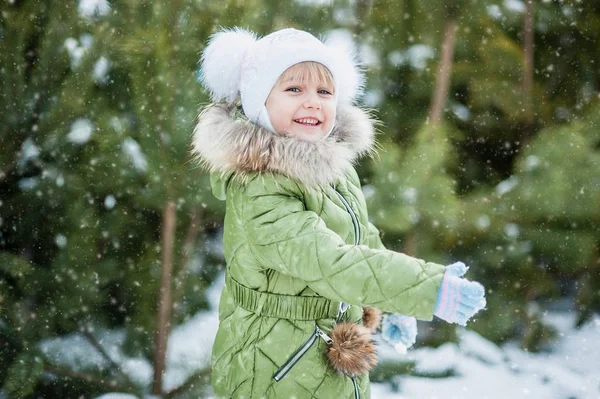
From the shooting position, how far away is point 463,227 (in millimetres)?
2662

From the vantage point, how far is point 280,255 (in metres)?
1.40

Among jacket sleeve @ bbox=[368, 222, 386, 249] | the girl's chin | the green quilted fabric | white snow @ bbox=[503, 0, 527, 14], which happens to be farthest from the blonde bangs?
white snow @ bbox=[503, 0, 527, 14]

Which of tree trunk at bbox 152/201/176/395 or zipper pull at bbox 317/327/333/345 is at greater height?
tree trunk at bbox 152/201/176/395

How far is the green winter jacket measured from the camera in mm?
1392

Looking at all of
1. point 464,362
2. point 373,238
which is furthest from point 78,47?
point 464,362

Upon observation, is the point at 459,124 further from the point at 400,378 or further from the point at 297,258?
the point at 297,258

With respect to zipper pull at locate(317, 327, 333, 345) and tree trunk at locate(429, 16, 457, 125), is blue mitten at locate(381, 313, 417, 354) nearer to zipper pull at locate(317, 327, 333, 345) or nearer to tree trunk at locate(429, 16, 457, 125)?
zipper pull at locate(317, 327, 333, 345)

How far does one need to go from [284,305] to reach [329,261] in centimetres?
26

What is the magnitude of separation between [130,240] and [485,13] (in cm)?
174

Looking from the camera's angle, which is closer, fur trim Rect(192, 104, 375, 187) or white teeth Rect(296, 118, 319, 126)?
fur trim Rect(192, 104, 375, 187)

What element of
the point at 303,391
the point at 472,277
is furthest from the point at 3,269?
the point at 472,277

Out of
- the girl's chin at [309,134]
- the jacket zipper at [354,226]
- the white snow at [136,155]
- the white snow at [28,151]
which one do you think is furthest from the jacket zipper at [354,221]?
the white snow at [28,151]

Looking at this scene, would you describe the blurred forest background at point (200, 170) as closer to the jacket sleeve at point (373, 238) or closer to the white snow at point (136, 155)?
the white snow at point (136, 155)

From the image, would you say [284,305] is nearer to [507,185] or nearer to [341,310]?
[341,310]
